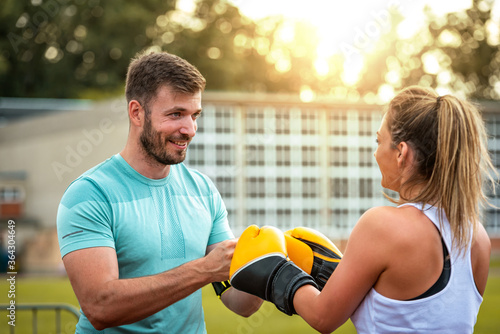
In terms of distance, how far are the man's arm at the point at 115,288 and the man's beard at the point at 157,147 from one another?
1.74ft

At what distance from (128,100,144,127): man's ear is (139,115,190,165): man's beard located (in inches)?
1.9

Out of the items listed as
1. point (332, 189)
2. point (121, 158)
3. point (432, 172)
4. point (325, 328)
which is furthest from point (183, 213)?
point (332, 189)

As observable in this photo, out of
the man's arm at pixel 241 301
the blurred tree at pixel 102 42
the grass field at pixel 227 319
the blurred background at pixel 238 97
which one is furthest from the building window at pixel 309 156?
the man's arm at pixel 241 301

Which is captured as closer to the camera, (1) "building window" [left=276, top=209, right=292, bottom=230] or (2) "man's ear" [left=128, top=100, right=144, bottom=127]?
(2) "man's ear" [left=128, top=100, right=144, bottom=127]

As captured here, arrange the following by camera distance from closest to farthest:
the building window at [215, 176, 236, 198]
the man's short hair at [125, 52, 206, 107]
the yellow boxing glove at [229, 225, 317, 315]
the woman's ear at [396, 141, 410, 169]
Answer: the woman's ear at [396, 141, 410, 169], the yellow boxing glove at [229, 225, 317, 315], the man's short hair at [125, 52, 206, 107], the building window at [215, 176, 236, 198]

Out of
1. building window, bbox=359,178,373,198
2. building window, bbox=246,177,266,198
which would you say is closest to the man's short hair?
building window, bbox=246,177,266,198

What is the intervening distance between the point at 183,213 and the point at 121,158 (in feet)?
1.29

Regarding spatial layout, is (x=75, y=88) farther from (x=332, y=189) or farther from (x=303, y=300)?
(x=303, y=300)

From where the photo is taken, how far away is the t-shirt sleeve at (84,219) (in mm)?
2260

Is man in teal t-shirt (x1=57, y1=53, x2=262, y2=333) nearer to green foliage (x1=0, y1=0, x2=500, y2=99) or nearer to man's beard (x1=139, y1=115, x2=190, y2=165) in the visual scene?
man's beard (x1=139, y1=115, x2=190, y2=165)

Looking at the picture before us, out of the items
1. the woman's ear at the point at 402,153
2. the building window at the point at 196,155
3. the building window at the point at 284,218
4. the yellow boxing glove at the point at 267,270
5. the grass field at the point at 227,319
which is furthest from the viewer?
the building window at the point at 284,218

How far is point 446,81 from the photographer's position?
32.7 m

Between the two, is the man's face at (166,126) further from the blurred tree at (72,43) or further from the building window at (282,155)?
the blurred tree at (72,43)

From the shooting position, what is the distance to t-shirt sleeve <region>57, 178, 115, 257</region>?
2.26 meters
